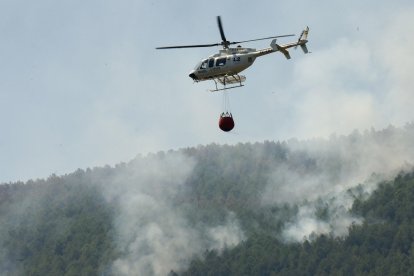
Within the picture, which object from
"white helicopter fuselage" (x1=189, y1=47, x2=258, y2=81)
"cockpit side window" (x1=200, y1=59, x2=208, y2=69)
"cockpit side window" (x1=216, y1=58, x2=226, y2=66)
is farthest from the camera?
"cockpit side window" (x1=200, y1=59, x2=208, y2=69)

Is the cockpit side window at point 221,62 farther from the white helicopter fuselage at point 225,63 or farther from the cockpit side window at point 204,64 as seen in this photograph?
the cockpit side window at point 204,64

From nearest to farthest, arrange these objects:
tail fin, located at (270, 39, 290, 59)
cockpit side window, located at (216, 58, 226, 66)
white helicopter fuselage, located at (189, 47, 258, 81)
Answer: tail fin, located at (270, 39, 290, 59)
white helicopter fuselage, located at (189, 47, 258, 81)
cockpit side window, located at (216, 58, 226, 66)

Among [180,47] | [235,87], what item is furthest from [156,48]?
[235,87]

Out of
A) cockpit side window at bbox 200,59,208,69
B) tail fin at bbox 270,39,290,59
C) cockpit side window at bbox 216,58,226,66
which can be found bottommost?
tail fin at bbox 270,39,290,59

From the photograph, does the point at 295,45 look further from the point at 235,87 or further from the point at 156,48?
the point at 156,48

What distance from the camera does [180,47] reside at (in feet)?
369

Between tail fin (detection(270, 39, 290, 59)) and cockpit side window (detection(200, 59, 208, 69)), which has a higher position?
cockpit side window (detection(200, 59, 208, 69))

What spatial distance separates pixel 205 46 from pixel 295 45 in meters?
9.38

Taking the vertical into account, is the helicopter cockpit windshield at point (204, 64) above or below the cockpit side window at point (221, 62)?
above

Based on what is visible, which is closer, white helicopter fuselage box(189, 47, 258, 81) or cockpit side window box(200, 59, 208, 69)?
white helicopter fuselage box(189, 47, 258, 81)

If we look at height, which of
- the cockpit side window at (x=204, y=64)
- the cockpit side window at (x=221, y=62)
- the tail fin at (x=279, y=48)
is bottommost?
the tail fin at (x=279, y=48)

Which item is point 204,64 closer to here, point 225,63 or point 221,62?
point 221,62

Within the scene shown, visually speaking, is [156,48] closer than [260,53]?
Yes

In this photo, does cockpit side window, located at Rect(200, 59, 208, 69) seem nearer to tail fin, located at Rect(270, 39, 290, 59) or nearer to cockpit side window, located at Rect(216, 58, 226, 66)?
cockpit side window, located at Rect(216, 58, 226, 66)
